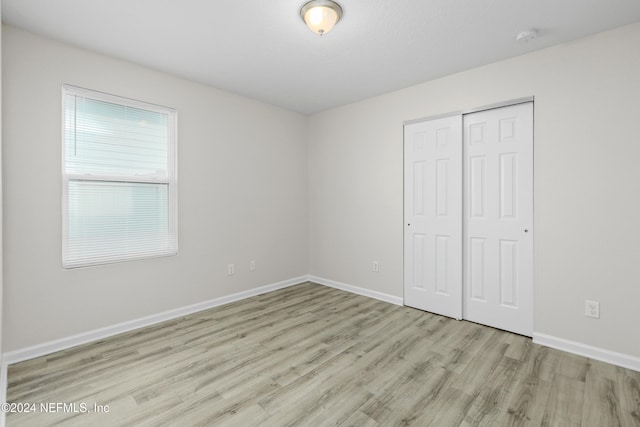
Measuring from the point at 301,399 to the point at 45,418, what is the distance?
4.82 ft

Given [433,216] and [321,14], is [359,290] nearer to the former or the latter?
[433,216]

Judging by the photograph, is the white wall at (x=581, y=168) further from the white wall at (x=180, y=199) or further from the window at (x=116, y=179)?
the window at (x=116, y=179)

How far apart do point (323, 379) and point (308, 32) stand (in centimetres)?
263

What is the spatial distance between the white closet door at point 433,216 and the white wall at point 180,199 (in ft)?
5.64

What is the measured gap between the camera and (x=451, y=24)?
90.7 inches

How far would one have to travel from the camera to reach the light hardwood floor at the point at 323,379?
69.7 inches

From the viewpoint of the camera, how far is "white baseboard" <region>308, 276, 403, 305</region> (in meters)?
3.74

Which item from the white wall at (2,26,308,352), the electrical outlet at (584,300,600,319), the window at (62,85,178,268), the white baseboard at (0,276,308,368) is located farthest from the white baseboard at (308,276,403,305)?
the window at (62,85,178,268)

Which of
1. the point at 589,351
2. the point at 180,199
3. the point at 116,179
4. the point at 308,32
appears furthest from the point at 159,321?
the point at 589,351

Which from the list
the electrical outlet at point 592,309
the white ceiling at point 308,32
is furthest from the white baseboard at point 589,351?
the white ceiling at point 308,32

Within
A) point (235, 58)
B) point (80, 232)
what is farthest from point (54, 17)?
point (80, 232)

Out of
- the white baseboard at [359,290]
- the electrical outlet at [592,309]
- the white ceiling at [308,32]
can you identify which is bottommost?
the white baseboard at [359,290]

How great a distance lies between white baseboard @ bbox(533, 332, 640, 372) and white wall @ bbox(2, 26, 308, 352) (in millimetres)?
3039

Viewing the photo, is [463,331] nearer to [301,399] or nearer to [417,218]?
[417,218]
